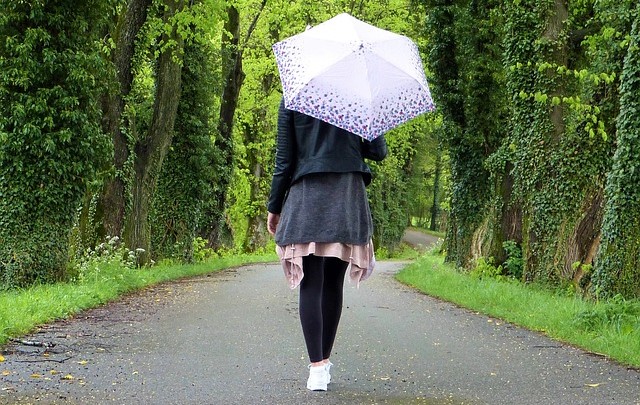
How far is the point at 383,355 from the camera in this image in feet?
24.4

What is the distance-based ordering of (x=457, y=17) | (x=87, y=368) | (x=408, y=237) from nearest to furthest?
(x=87, y=368)
(x=457, y=17)
(x=408, y=237)

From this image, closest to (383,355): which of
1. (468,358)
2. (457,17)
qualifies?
(468,358)

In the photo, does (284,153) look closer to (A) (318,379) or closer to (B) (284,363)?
(A) (318,379)

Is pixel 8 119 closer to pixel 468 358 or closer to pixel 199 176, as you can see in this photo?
pixel 468 358

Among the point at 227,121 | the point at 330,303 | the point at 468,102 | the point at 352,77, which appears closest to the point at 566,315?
the point at 330,303

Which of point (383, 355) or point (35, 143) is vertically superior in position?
point (35, 143)

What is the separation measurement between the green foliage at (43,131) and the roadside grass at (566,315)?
587 cm

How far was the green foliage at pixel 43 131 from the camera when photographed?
1237cm

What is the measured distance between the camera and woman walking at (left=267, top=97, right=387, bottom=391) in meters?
5.74

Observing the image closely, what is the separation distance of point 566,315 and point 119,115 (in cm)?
1126

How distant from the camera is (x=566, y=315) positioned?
988cm

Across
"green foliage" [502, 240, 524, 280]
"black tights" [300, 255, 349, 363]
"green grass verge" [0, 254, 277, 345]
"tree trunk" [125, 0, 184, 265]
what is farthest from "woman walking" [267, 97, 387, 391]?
"tree trunk" [125, 0, 184, 265]

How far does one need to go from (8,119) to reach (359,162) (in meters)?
8.12

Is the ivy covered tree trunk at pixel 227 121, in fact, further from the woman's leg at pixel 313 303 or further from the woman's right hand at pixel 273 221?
the woman's leg at pixel 313 303
